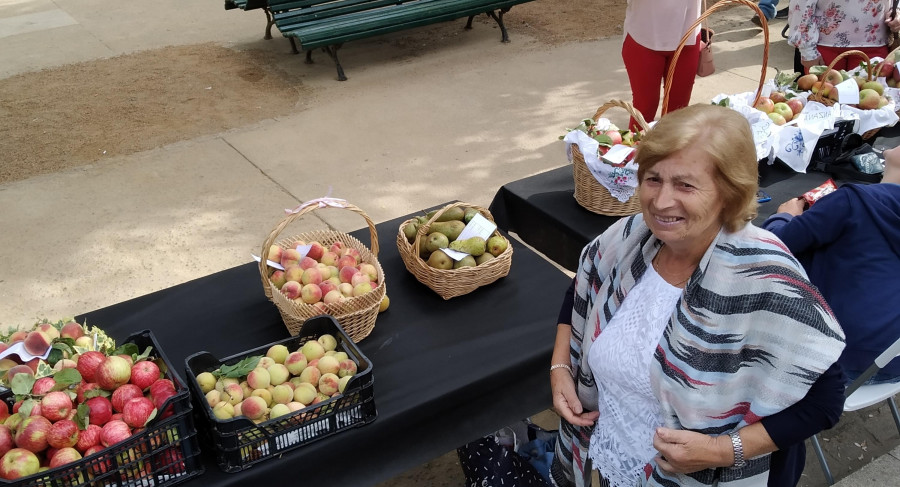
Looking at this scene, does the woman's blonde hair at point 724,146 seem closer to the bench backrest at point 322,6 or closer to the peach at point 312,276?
the peach at point 312,276

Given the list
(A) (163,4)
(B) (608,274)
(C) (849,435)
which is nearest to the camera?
(B) (608,274)

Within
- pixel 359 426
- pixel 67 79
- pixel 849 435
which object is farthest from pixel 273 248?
pixel 67 79

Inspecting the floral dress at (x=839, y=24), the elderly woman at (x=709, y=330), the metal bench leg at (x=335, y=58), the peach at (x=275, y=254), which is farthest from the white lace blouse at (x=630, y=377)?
the metal bench leg at (x=335, y=58)

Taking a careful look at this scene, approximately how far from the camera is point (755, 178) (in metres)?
1.84

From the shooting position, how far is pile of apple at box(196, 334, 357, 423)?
210cm

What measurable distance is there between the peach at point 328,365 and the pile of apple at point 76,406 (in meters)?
0.42

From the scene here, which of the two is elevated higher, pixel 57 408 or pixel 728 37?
pixel 57 408

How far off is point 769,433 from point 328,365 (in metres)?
1.22

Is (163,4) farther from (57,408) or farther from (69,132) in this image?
(57,408)

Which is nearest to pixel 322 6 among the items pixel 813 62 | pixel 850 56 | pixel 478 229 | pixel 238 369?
pixel 813 62

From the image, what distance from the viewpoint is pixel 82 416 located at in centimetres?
197

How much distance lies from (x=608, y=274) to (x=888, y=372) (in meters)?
1.38

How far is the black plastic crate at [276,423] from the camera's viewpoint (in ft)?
6.64

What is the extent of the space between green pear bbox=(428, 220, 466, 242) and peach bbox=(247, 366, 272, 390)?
0.99m
